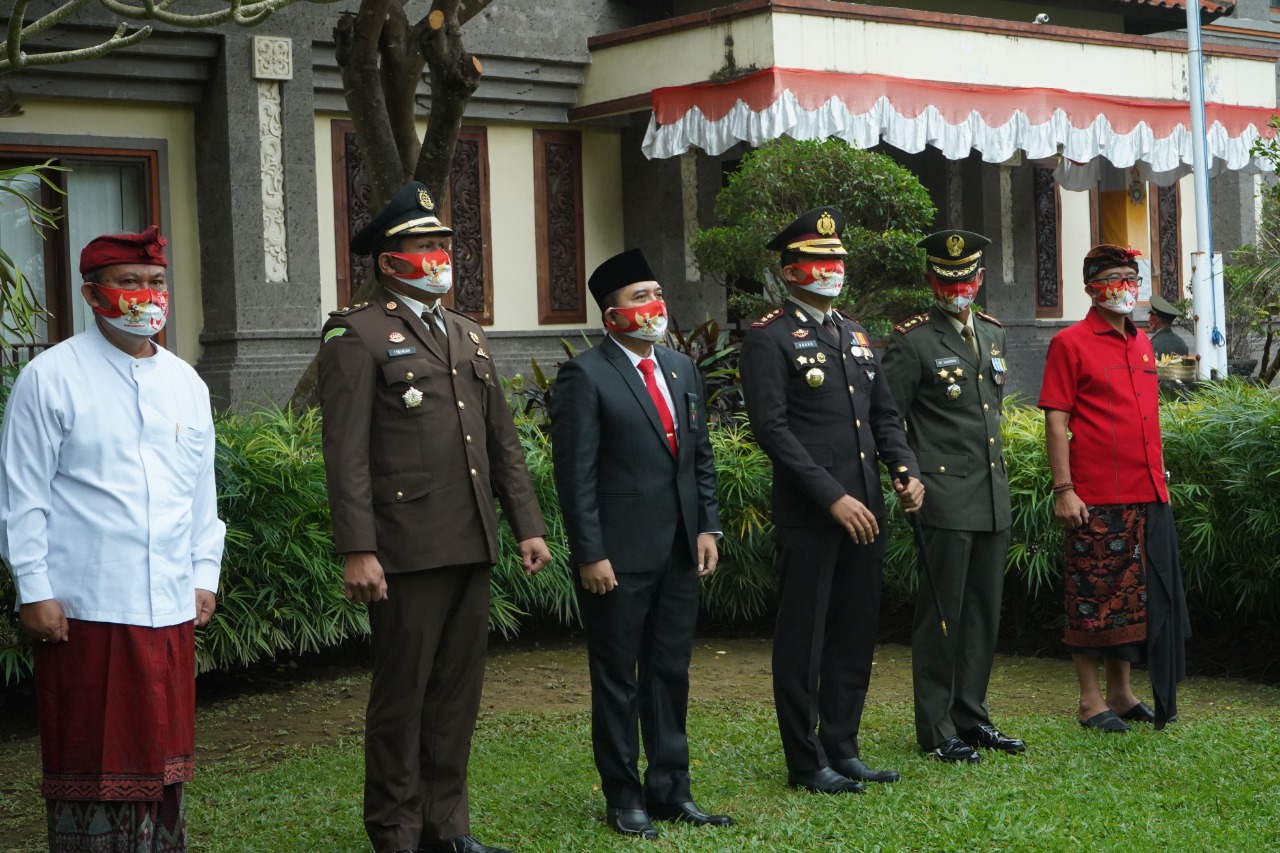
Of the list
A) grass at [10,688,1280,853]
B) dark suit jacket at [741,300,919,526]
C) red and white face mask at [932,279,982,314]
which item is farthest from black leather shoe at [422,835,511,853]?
red and white face mask at [932,279,982,314]

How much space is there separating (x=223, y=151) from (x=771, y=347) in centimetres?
800

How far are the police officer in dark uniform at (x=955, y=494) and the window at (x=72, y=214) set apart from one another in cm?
807

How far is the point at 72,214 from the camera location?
41.1 ft

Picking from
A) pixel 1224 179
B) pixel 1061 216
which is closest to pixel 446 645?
pixel 1061 216

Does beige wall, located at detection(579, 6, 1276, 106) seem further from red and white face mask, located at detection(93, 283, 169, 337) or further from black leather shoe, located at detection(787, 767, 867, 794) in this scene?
red and white face mask, located at detection(93, 283, 169, 337)

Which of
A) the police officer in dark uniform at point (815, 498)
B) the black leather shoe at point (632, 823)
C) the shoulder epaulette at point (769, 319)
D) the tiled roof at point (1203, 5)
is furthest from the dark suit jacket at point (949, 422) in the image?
the tiled roof at point (1203, 5)

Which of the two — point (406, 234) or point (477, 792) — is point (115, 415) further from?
point (477, 792)

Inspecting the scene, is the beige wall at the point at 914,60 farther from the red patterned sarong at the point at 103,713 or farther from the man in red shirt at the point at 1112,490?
the red patterned sarong at the point at 103,713

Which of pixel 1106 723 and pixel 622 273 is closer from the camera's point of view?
pixel 622 273

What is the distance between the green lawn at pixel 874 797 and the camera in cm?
505

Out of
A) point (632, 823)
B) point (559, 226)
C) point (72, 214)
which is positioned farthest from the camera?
point (559, 226)

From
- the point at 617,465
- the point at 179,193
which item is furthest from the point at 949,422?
the point at 179,193

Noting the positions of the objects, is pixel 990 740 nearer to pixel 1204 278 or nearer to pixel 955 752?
pixel 955 752

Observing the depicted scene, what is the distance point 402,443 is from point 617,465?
0.77 meters
